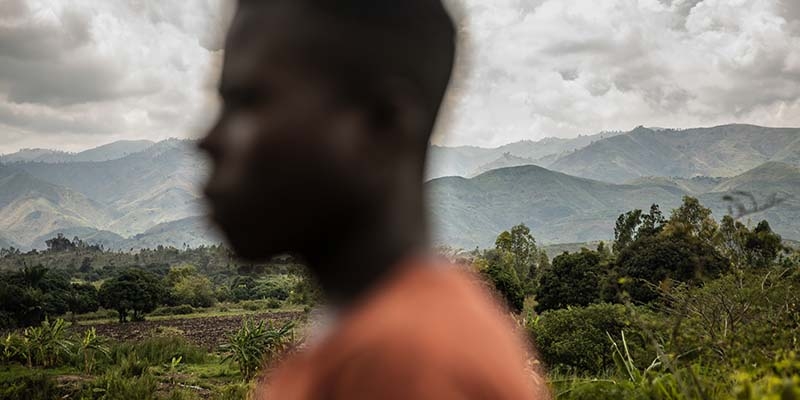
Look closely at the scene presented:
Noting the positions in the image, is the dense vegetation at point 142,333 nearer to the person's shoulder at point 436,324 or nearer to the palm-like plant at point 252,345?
the palm-like plant at point 252,345

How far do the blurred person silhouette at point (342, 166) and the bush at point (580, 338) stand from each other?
14.4 metres

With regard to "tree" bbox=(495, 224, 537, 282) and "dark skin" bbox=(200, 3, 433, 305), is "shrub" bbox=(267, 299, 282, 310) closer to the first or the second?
"tree" bbox=(495, 224, 537, 282)

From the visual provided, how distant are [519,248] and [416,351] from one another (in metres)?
58.5

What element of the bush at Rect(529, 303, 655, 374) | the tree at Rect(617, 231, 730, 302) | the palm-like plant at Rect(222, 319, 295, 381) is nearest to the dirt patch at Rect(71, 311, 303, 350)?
the palm-like plant at Rect(222, 319, 295, 381)

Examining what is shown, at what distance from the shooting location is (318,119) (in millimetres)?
903

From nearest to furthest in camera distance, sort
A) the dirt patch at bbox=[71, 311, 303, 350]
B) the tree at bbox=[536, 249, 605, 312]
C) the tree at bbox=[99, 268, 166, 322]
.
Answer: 1. the tree at bbox=[536, 249, 605, 312]
2. the dirt patch at bbox=[71, 311, 303, 350]
3. the tree at bbox=[99, 268, 166, 322]

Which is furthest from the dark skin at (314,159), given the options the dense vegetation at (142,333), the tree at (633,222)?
the tree at (633,222)

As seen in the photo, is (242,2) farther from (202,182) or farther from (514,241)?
(514,241)

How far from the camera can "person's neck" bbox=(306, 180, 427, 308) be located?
0.94m

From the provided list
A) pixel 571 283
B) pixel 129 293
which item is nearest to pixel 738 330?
pixel 571 283

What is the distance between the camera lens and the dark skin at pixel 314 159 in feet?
2.98

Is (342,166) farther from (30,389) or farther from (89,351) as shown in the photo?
(89,351)

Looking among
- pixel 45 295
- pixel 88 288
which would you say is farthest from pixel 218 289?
pixel 45 295

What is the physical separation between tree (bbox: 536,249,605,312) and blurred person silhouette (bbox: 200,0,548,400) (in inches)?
1164
